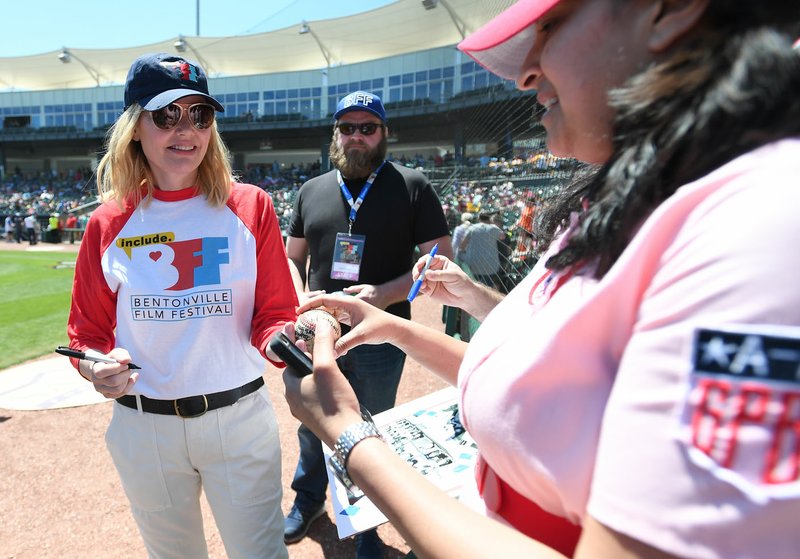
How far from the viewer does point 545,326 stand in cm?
76

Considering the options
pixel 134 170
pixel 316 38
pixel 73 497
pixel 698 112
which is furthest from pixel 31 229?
pixel 698 112

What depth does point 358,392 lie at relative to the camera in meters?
A: 3.22

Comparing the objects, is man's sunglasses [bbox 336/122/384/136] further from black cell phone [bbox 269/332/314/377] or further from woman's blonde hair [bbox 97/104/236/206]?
black cell phone [bbox 269/332/314/377]

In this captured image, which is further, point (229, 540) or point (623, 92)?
point (229, 540)

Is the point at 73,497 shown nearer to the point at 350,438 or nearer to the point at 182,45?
the point at 350,438

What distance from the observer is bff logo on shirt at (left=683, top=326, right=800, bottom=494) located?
1.74 feet

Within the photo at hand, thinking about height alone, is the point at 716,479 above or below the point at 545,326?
below

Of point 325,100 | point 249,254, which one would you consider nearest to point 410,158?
point 325,100

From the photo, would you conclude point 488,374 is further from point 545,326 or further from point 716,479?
point 716,479

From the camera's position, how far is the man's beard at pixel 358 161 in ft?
10.8

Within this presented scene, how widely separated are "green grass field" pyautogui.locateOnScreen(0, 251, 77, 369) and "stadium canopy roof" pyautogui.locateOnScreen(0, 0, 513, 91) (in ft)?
77.8

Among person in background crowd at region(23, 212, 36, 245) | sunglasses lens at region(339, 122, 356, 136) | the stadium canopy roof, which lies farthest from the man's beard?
the stadium canopy roof

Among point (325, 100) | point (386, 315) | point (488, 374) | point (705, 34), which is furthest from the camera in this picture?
point (325, 100)

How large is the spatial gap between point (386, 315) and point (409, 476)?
0.77 meters
